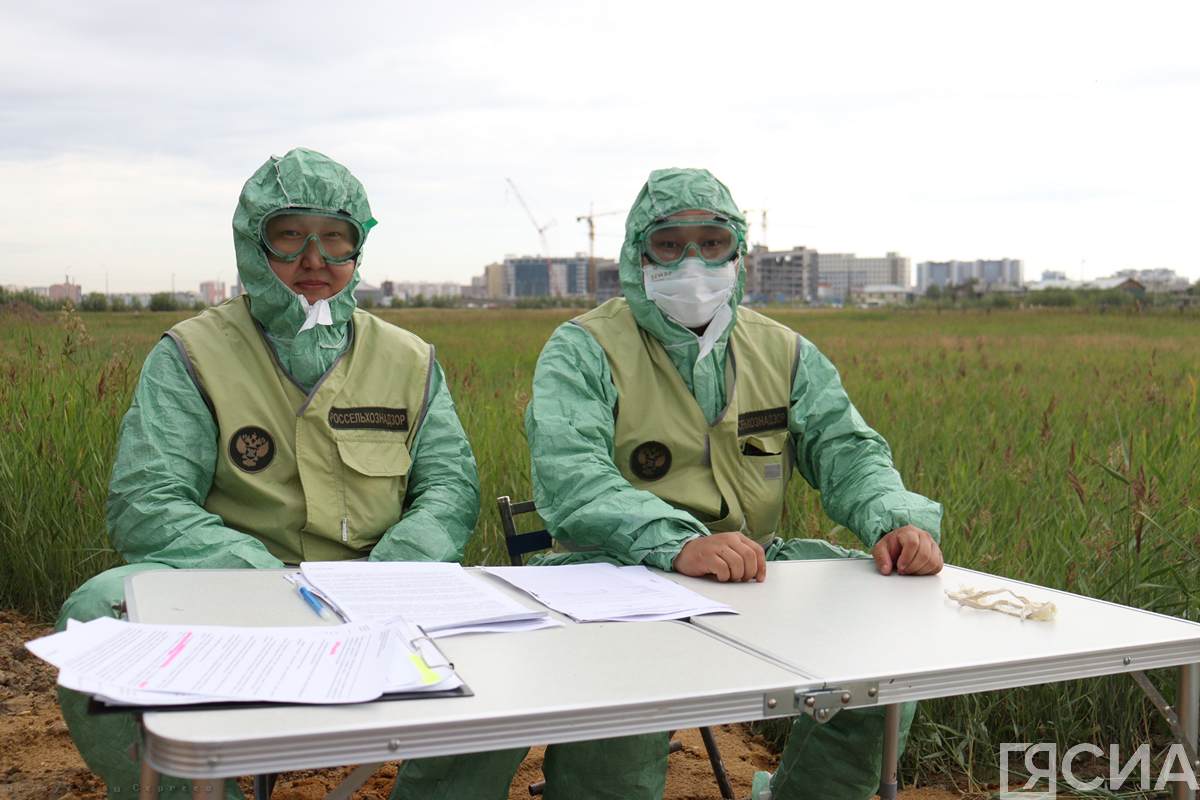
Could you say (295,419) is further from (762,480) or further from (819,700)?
(819,700)

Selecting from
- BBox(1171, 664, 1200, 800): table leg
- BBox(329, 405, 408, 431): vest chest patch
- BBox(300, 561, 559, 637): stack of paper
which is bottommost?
BBox(1171, 664, 1200, 800): table leg

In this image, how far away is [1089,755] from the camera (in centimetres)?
356

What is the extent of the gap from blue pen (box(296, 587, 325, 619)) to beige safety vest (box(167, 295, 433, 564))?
35.2 inches

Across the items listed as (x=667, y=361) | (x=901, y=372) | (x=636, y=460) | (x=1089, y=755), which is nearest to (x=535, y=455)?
(x=636, y=460)

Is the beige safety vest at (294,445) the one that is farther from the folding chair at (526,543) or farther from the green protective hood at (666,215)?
the green protective hood at (666,215)

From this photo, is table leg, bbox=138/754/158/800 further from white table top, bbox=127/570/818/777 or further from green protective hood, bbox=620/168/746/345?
green protective hood, bbox=620/168/746/345

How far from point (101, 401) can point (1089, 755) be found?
4250mm

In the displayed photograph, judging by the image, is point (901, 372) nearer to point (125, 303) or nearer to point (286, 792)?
point (286, 792)

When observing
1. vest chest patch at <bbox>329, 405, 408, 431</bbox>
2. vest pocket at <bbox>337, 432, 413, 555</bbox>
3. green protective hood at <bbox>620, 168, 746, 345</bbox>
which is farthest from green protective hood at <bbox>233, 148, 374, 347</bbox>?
green protective hood at <bbox>620, 168, 746, 345</bbox>

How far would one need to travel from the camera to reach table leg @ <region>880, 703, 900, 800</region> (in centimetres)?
243

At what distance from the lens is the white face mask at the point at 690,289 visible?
10.5 feet

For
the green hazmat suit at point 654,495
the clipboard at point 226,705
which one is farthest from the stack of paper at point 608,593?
the clipboard at point 226,705

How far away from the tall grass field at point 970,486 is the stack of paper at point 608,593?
1.45ft

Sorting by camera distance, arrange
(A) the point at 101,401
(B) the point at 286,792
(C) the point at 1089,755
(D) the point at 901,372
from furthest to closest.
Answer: (D) the point at 901,372 → (A) the point at 101,401 → (C) the point at 1089,755 → (B) the point at 286,792
